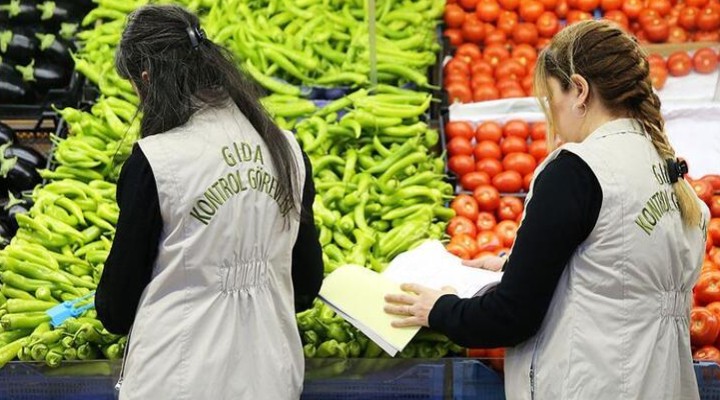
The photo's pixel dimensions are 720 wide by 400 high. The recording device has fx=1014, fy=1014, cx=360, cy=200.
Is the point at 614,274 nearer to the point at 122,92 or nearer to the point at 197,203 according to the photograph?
the point at 197,203

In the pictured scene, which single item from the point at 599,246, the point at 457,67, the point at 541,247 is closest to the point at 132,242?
the point at 541,247

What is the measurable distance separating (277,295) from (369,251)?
3.75ft

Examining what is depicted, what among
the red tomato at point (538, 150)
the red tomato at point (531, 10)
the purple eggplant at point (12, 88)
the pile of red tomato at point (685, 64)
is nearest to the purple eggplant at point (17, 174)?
the purple eggplant at point (12, 88)

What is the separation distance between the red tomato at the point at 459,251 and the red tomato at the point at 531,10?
2.29 meters

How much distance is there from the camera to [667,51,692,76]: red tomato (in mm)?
5359

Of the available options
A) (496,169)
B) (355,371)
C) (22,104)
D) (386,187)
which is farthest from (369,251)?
(22,104)

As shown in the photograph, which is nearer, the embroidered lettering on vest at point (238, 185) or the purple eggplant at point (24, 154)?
the embroidered lettering on vest at point (238, 185)

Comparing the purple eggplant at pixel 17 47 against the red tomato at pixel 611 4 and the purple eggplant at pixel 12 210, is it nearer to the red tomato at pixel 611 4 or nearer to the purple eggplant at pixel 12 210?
the purple eggplant at pixel 12 210

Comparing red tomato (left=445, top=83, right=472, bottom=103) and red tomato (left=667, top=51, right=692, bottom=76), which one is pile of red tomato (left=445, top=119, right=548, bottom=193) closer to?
red tomato (left=445, top=83, right=472, bottom=103)

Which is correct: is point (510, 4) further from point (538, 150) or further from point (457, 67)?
point (538, 150)

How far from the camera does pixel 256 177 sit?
8.38 feet

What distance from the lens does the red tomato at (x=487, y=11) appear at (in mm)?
5734

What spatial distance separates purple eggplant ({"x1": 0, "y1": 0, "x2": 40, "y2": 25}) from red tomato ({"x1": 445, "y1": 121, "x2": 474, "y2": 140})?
88.9 inches

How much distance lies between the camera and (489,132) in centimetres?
484
